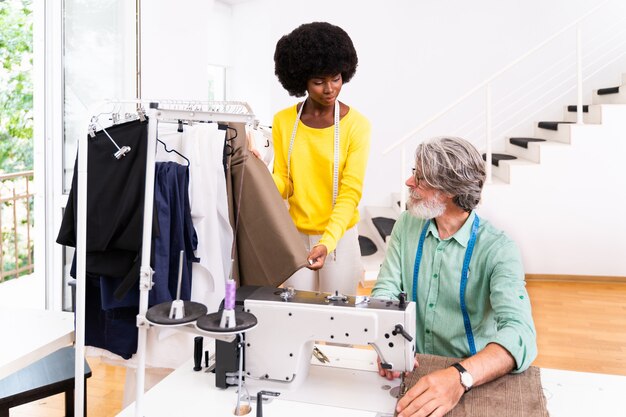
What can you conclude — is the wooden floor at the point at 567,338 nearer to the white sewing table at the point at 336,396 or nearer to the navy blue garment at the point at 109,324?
the navy blue garment at the point at 109,324

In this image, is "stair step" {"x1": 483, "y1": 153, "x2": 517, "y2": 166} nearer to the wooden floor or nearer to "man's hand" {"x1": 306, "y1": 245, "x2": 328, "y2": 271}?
the wooden floor

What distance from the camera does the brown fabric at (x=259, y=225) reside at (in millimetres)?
2010

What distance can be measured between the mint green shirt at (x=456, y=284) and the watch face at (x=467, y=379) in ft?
0.78

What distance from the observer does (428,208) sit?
1720 millimetres

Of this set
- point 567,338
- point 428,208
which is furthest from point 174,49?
point 567,338

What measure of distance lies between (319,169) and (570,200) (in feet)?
11.3

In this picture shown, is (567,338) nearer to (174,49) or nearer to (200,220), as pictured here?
(200,220)

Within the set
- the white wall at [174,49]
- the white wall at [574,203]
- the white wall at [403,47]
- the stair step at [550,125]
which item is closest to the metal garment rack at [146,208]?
the white wall at [174,49]

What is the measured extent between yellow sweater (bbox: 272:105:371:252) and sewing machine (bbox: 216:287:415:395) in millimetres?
772

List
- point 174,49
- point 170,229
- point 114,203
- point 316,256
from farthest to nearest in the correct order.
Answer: point 174,49
point 316,256
point 170,229
point 114,203

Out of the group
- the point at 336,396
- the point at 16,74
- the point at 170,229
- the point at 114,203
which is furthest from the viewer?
the point at 16,74

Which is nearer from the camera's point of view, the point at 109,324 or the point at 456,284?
the point at 456,284

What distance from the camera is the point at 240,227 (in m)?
2.05

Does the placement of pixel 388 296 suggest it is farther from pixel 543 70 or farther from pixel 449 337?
pixel 543 70
